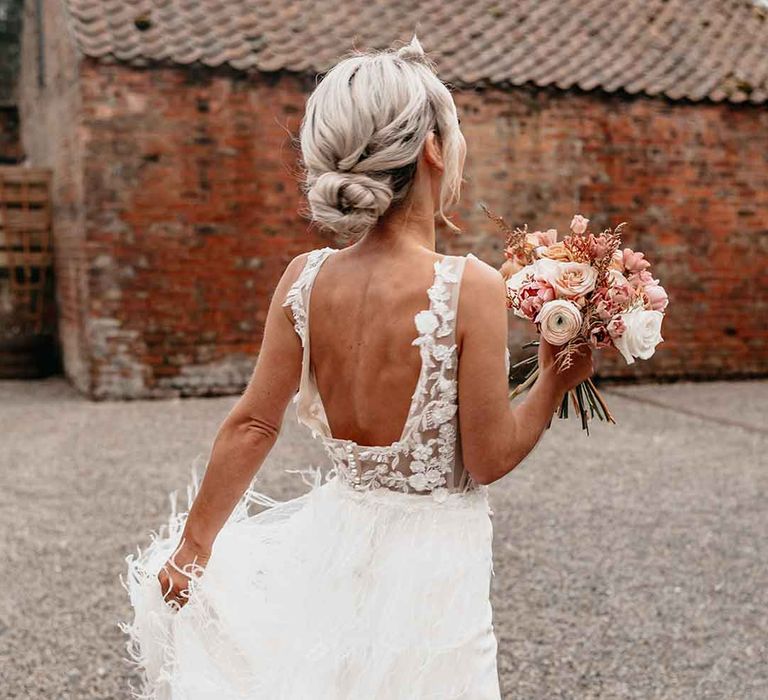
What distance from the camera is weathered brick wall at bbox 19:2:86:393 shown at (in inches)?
410

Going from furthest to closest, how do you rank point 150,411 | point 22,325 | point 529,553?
point 22,325, point 150,411, point 529,553

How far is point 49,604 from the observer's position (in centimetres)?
462

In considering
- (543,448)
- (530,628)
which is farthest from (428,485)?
(543,448)

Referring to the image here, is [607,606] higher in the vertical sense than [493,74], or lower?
lower

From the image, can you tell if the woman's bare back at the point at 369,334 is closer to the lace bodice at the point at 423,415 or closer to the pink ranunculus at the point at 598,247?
the lace bodice at the point at 423,415

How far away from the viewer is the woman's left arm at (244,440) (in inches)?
83.0

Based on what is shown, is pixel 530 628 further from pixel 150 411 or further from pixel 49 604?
pixel 150 411

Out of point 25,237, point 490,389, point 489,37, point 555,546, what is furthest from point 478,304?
point 25,237

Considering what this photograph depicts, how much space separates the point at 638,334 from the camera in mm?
2010

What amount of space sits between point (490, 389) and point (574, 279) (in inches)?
11.9

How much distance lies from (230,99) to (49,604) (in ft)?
22.3

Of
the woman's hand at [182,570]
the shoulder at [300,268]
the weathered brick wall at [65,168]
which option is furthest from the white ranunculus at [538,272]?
the weathered brick wall at [65,168]

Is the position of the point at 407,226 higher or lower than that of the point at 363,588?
higher

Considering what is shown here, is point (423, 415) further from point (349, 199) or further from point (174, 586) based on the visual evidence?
point (174, 586)
